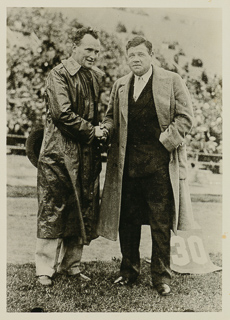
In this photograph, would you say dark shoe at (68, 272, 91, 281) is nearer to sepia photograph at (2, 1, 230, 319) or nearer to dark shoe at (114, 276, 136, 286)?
sepia photograph at (2, 1, 230, 319)

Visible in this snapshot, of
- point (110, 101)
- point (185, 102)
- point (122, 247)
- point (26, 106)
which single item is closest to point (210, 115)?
point (185, 102)

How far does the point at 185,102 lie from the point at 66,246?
1.86m

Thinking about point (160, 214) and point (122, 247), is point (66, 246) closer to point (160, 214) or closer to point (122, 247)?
point (122, 247)

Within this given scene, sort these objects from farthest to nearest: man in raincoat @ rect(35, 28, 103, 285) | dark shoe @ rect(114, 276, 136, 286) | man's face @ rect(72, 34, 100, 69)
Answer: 1. dark shoe @ rect(114, 276, 136, 286)
2. man's face @ rect(72, 34, 100, 69)
3. man in raincoat @ rect(35, 28, 103, 285)

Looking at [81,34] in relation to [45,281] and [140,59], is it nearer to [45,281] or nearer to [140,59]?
[140,59]

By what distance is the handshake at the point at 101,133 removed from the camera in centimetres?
378

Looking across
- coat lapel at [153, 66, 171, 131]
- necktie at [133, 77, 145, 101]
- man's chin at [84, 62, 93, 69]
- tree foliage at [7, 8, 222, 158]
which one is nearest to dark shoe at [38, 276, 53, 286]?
tree foliage at [7, 8, 222, 158]

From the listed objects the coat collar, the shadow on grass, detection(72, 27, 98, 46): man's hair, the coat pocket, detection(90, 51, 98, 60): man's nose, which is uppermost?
detection(72, 27, 98, 46): man's hair

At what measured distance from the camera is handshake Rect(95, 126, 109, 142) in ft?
12.4

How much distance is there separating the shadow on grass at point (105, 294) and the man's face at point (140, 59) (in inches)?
80.2

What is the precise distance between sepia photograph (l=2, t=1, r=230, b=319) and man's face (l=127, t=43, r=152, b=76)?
0.03 ft

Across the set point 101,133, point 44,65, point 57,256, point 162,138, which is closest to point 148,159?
point 162,138

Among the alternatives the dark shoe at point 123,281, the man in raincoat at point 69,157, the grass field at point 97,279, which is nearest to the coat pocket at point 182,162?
the grass field at point 97,279

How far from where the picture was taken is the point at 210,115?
4.14 meters
